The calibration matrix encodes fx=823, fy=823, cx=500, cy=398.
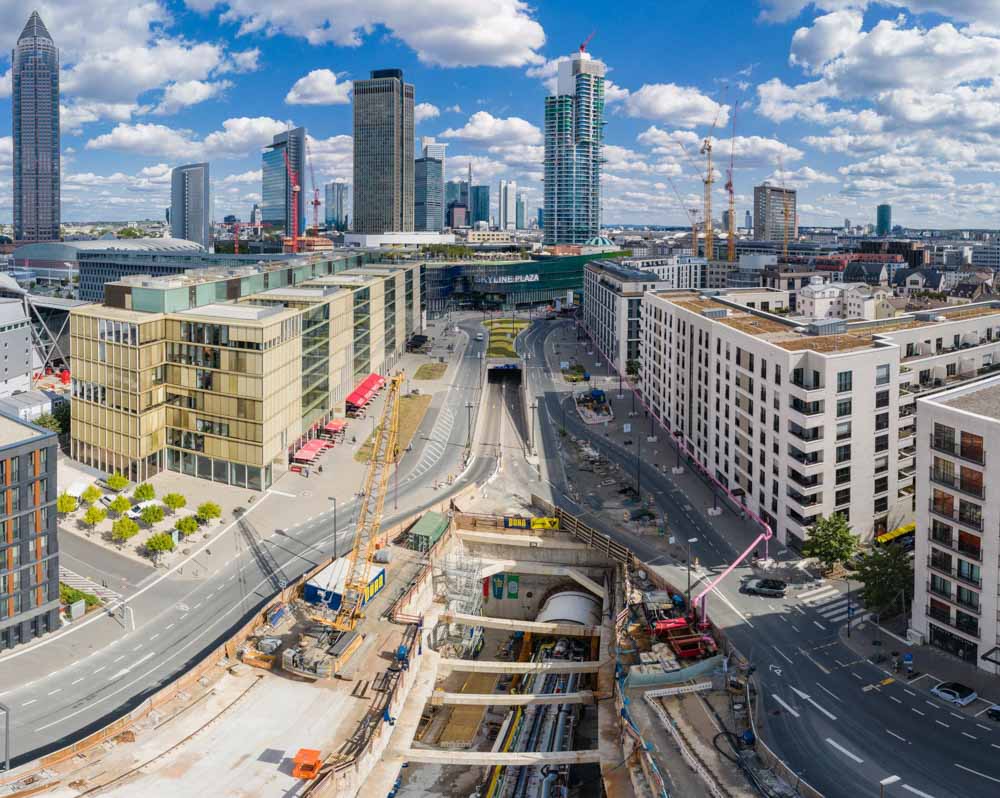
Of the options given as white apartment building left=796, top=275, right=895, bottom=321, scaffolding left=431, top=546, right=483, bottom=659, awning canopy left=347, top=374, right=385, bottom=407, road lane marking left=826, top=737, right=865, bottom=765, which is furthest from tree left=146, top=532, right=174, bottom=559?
white apartment building left=796, top=275, right=895, bottom=321

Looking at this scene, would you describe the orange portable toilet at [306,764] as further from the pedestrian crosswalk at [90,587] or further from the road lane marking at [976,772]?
the road lane marking at [976,772]

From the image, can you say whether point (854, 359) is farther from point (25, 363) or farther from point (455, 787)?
point (25, 363)

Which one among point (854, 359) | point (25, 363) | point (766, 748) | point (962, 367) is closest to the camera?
point (766, 748)

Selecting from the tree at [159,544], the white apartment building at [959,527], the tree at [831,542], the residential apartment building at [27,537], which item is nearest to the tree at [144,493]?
the tree at [159,544]

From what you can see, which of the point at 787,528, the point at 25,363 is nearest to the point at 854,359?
the point at 787,528

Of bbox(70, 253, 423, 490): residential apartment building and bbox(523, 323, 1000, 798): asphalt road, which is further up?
bbox(70, 253, 423, 490): residential apartment building

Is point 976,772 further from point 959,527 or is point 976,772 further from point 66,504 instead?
point 66,504

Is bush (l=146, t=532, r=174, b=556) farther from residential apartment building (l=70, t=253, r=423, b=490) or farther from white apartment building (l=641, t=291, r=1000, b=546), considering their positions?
white apartment building (l=641, t=291, r=1000, b=546)
